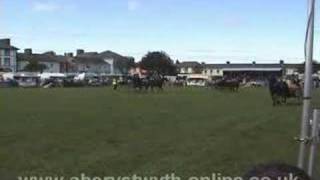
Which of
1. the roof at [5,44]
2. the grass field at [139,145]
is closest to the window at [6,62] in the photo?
the roof at [5,44]

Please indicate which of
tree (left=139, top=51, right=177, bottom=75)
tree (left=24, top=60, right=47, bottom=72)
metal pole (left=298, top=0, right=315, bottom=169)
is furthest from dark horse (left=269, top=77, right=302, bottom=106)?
tree (left=139, top=51, right=177, bottom=75)

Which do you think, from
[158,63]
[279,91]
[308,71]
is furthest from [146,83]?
[158,63]

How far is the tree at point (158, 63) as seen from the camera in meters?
183

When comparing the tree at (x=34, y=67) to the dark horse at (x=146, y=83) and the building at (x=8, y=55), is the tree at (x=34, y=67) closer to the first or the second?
the building at (x=8, y=55)

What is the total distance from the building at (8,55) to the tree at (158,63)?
102 feet

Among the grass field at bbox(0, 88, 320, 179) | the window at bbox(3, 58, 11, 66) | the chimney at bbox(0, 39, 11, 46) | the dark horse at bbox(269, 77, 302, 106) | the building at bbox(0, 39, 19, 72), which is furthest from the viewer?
the window at bbox(3, 58, 11, 66)

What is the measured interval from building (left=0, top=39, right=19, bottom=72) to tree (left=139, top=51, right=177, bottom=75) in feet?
102

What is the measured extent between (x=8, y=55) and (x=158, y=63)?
36611 mm

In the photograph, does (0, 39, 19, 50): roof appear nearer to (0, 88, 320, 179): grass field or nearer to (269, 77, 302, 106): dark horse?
(269, 77, 302, 106): dark horse

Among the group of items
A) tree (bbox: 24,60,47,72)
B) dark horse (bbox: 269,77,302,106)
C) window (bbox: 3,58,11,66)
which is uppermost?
dark horse (bbox: 269,77,302,106)

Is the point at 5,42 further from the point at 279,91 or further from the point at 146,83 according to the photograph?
the point at 279,91

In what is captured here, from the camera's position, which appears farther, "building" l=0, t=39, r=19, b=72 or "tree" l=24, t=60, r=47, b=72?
"building" l=0, t=39, r=19, b=72

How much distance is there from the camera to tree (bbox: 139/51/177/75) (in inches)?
7219

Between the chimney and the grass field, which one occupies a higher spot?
the chimney
